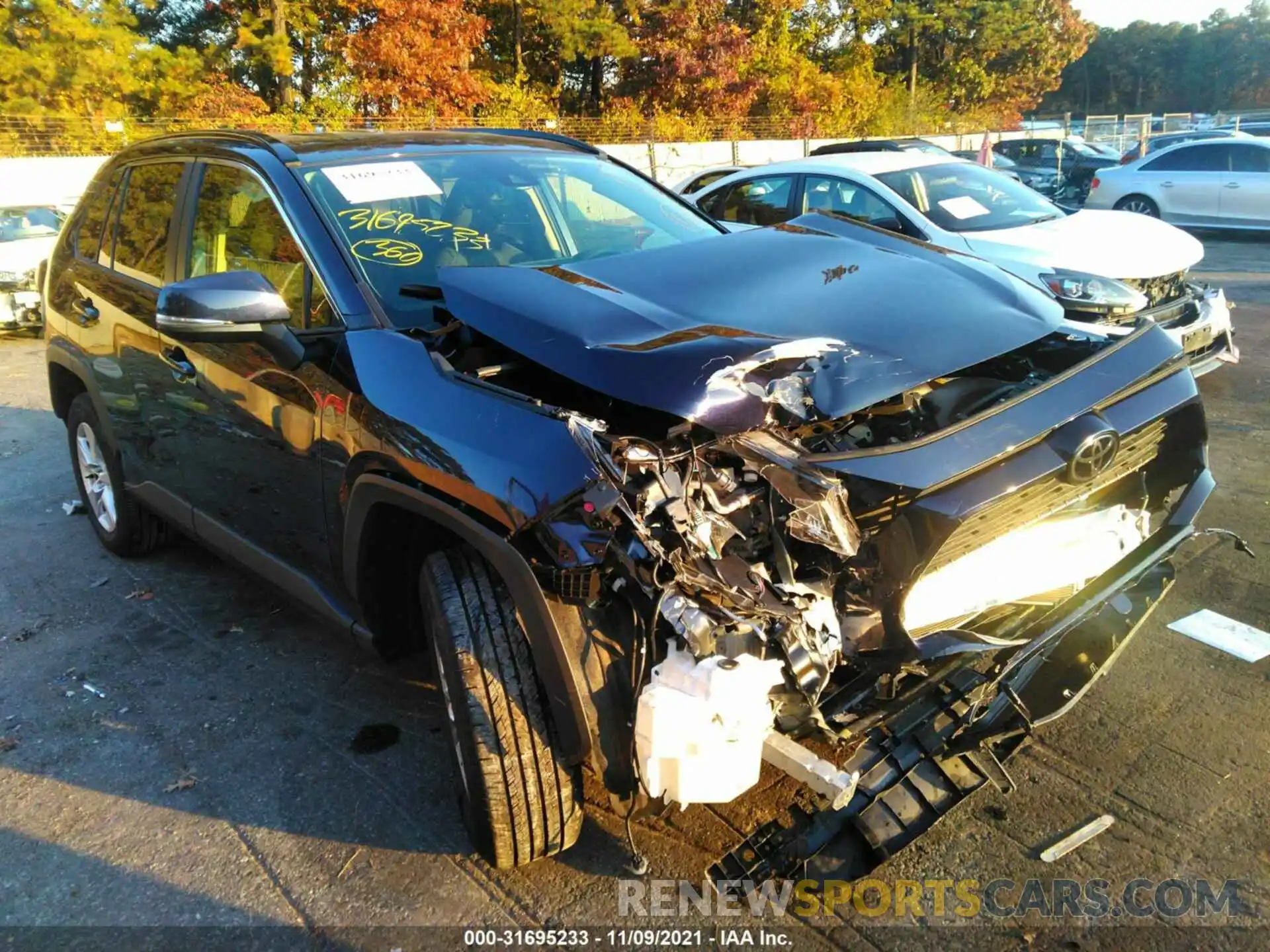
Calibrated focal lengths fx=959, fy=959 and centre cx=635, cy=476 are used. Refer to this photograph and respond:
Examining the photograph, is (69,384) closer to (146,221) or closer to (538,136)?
(146,221)

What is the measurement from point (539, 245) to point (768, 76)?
32.9 m

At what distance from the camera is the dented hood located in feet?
7.59

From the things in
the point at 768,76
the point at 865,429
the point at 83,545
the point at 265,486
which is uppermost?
the point at 768,76

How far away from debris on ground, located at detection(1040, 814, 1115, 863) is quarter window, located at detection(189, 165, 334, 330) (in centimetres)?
255

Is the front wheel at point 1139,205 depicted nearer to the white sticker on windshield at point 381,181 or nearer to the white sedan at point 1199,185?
the white sedan at point 1199,185

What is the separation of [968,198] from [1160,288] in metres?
1.73

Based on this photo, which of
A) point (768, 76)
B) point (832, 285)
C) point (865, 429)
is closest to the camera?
point (865, 429)

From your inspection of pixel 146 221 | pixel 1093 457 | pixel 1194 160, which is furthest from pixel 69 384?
pixel 1194 160

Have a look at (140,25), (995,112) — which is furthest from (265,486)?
(995,112)

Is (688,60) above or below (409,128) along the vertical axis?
above

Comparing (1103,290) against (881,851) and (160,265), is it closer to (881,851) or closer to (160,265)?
(881,851)

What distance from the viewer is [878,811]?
7.71 feet

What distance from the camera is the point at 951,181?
7871 millimetres

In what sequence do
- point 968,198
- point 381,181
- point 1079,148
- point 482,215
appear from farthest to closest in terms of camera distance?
point 1079,148 → point 968,198 → point 482,215 → point 381,181
